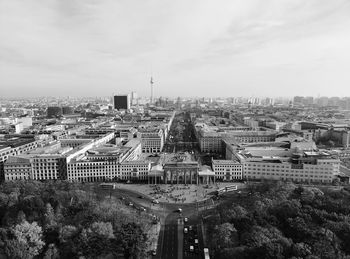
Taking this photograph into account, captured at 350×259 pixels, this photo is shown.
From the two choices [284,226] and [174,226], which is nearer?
[284,226]

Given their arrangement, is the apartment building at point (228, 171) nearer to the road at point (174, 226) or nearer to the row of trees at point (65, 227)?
the road at point (174, 226)

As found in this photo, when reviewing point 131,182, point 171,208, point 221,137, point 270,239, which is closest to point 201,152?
point 221,137

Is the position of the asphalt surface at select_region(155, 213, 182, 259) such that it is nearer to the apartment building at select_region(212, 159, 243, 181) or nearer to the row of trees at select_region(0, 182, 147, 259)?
the row of trees at select_region(0, 182, 147, 259)

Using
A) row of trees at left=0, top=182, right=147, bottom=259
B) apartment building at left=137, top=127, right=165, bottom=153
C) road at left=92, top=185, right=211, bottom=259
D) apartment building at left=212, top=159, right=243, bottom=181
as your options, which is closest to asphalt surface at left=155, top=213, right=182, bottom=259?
road at left=92, top=185, right=211, bottom=259

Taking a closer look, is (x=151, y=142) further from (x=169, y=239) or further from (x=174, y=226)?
(x=169, y=239)

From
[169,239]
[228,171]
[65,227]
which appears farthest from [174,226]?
[228,171]

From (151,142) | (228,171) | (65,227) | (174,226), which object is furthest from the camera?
(151,142)
